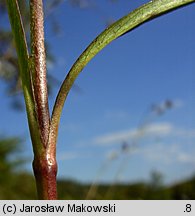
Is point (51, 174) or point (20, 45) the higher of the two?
point (20, 45)

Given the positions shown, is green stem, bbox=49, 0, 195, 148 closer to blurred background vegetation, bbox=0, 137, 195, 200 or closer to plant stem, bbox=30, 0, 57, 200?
plant stem, bbox=30, 0, 57, 200

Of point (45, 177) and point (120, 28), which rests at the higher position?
point (120, 28)

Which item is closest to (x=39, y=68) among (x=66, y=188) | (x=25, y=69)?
(x=25, y=69)

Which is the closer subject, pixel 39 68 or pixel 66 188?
pixel 39 68

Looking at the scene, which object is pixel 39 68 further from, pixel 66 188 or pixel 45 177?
pixel 66 188

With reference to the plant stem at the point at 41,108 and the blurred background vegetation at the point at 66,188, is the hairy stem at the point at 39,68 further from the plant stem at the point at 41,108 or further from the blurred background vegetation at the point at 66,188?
the blurred background vegetation at the point at 66,188

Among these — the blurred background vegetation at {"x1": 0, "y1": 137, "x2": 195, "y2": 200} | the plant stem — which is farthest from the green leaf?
the blurred background vegetation at {"x1": 0, "y1": 137, "x2": 195, "y2": 200}
